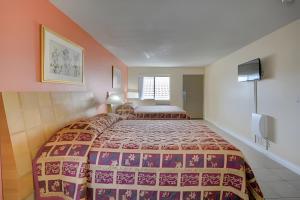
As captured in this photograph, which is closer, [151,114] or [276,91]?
[276,91]

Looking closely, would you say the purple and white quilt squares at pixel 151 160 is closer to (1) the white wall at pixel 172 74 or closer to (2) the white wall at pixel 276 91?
(2) the white wall at pixel 276 91

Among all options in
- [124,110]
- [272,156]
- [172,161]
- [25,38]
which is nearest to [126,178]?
[172,161]

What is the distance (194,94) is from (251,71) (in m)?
4.55

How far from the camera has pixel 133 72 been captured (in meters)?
8.71

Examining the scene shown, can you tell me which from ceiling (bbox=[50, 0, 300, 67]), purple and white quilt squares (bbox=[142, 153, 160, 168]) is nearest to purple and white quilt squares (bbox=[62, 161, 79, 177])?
purple and white quilt squares (bbox=[142, 153, 160, 168])

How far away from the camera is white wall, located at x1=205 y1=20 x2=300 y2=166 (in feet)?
10.7

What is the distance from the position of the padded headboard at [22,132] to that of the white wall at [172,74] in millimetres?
6362

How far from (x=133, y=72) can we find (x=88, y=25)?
5.42 metres

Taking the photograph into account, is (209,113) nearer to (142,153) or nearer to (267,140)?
(267,140)

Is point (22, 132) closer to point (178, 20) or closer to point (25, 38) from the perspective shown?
point (25, 38)

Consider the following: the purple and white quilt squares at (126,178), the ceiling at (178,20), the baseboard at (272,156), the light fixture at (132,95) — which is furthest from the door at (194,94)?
the purple and white quilt squares at (126,178)

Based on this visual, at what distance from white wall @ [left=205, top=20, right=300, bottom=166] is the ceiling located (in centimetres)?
24

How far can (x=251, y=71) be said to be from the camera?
4.45 m

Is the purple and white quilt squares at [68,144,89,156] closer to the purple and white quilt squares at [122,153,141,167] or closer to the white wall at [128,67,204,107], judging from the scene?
the purple and white quilt squares at [122,153,141,167]
